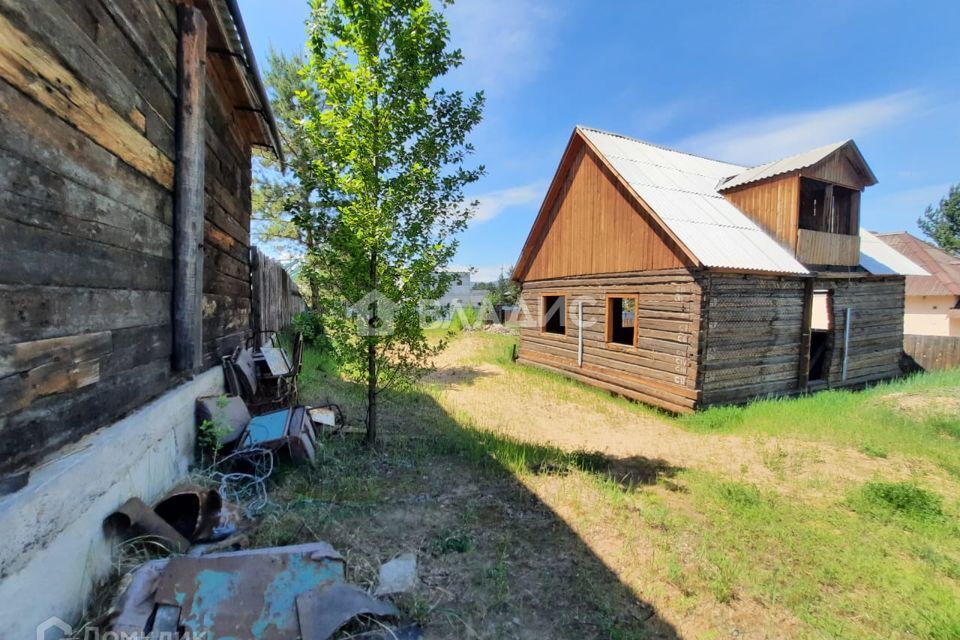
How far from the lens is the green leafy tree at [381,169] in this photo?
4684 millimetres

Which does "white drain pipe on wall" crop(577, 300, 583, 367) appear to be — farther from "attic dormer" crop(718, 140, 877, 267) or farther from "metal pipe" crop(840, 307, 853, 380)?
"metal pipe" crop(840, 307, 853, 380)

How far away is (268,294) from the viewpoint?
8.11m

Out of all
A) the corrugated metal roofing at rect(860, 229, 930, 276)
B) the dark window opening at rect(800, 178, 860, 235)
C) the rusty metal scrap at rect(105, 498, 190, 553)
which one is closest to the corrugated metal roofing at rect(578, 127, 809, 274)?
the dark window opening at rect(800, 178, 860, 235)

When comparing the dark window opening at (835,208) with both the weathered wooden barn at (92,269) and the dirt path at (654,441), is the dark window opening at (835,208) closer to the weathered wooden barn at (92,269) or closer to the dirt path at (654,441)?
the dirt path at (654,441)

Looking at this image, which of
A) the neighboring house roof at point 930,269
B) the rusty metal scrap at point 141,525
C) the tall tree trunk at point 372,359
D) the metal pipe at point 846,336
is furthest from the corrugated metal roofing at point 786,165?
the neighboring house roof at point 930,269

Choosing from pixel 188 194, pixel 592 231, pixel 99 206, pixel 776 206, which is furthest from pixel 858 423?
pixel 99 206

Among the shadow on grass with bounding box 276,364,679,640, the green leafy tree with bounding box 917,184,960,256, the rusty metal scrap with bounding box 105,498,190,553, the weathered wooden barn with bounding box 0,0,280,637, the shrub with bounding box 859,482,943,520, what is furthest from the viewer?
the green leafy tree with bounding box 917,184,960,256

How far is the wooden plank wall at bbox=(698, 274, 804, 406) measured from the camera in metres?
8.52

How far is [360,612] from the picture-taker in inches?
85.4

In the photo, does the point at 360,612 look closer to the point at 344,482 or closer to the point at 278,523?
the point at 278,523

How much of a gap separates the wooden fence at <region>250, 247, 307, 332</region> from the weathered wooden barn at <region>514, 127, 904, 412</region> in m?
7.73

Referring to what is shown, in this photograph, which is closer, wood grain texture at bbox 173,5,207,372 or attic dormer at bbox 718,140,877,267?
wood grain texture at bbox 173,5,207,372

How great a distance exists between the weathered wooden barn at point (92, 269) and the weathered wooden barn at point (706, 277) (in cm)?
834

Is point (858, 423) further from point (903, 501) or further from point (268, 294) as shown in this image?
point (268, 294)
